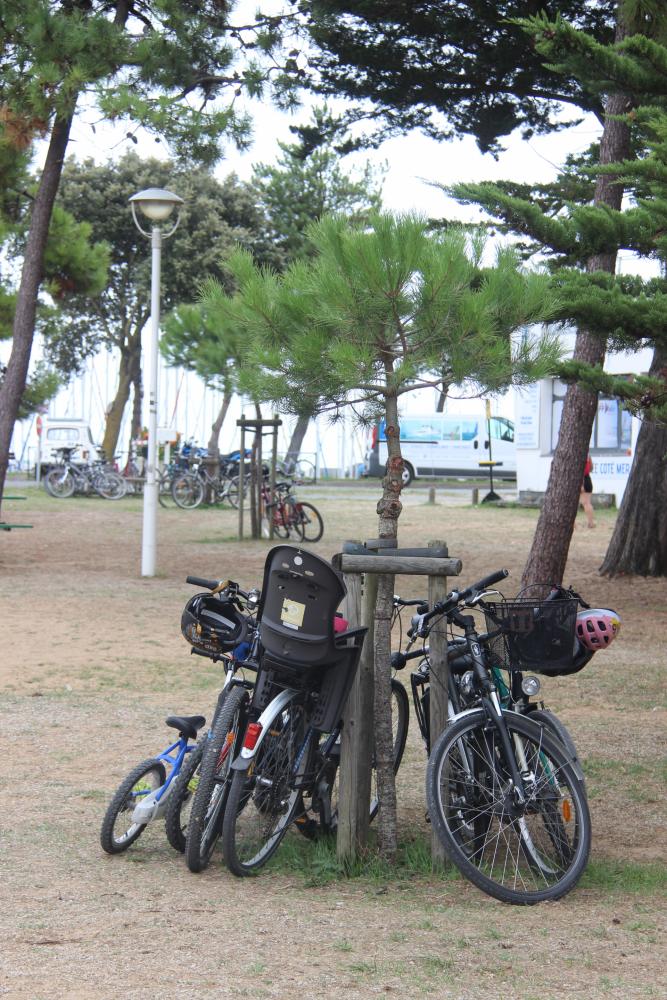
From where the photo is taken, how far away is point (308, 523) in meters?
17.7

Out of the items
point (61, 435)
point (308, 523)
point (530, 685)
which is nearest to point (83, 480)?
point (61, 435)

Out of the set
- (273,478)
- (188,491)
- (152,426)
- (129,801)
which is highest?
(152,426)

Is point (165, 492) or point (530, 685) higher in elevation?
point (530, 685)

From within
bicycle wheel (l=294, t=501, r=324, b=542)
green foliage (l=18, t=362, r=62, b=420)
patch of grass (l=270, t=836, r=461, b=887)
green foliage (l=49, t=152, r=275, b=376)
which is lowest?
patch of grass (l=270, t=836, r=461, b=887)

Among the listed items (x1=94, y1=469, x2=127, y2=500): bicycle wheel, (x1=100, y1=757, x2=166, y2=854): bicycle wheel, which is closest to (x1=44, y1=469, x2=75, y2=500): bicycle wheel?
(x1=94, y1=469, x2=127, y2=500): bicycle wheel

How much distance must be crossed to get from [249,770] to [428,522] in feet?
55.5

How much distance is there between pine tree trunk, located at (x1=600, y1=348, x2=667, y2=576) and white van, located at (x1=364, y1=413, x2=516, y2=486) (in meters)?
23.2

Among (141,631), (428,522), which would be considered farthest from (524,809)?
(428,522)

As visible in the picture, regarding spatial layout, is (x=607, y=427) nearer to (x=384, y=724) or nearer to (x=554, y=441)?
(x=554, y=441)

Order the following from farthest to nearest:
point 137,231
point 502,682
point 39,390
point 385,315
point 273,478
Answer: point 137,231
point 273,478
point 39,390
point 385,315
point 502,682

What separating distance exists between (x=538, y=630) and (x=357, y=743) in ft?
2.41

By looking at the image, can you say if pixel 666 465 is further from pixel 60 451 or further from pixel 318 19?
pixel 60 451

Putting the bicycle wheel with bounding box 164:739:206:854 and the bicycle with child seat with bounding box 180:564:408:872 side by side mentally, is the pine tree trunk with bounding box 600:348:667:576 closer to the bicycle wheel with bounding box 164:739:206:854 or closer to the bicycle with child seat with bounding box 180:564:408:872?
the bicycle with child seat with bounding box 180:564:408:872

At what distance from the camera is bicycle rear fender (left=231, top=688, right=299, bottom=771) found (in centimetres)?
413
